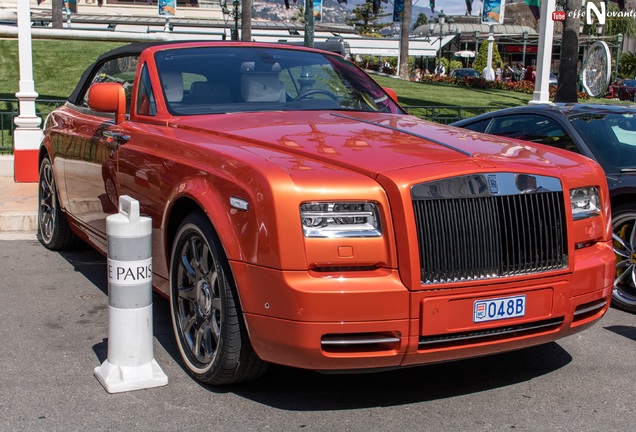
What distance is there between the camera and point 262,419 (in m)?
3.85

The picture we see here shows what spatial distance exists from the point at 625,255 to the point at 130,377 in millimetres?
3699

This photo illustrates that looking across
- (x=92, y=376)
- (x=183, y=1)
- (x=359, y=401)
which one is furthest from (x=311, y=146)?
(x=183, y=1)

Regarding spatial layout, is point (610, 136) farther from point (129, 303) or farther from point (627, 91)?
point (627, 91)

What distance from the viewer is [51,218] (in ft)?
24.4

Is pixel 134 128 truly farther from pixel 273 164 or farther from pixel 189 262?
pixel 273 164

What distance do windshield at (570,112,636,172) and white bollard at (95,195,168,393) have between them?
3707 mm

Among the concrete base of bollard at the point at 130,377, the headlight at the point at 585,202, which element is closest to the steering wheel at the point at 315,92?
the headlight at the point at 585,202

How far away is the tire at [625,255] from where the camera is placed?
233 inches

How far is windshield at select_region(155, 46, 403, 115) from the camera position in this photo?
17.3 ft

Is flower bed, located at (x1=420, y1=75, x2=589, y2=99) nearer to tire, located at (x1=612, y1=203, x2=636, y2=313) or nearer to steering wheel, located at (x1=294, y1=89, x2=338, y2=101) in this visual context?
tire, located at (x1=612, y1=203, x2=636, y2=313)

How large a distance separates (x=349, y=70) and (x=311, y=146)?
206 cm

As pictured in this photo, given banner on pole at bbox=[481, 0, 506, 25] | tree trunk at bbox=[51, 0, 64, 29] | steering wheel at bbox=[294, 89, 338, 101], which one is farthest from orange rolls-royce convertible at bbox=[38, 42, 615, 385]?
banner on pole at bbox=[481, 0, 506, 25]

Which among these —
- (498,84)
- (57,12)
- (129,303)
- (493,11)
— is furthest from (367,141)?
(493,11)

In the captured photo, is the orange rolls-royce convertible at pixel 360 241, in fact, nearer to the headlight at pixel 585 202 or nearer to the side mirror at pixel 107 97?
the headlight at pixel 585 202
